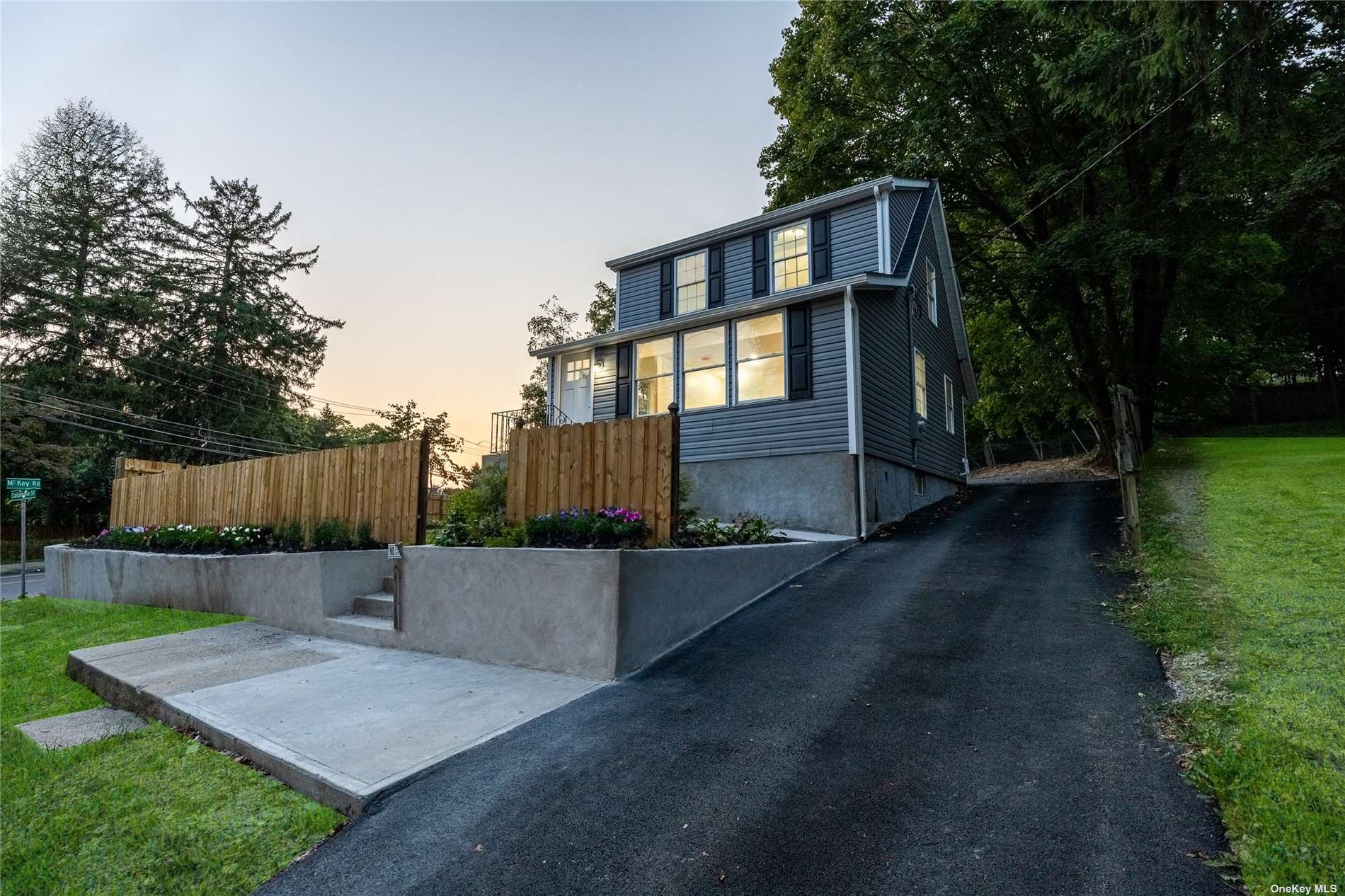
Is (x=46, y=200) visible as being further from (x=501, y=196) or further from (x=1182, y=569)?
(x=1182, y=569)

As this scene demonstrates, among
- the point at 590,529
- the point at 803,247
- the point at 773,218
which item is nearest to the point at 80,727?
the point at 590,529

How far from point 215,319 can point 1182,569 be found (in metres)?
32.8

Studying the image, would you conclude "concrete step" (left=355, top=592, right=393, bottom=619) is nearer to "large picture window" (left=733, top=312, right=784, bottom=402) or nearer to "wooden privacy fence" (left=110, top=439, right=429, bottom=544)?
"wooden privacy fence" (left=110, top=439, right=429, bottom=544)

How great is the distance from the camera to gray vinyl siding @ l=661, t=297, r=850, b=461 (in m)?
10.8

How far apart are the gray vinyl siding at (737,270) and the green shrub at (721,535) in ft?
23.0

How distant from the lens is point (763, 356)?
11.9 m

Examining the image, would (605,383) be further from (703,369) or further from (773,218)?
(773,218)

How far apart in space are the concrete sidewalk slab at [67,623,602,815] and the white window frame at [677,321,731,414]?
777 cm

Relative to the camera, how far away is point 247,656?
5.92 meters

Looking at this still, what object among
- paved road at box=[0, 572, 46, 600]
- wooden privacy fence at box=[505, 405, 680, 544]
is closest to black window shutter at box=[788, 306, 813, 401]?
wooden privacy fence at box=[505, 405, 680, 544]

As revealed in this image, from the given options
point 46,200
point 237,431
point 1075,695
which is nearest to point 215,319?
point 237,431

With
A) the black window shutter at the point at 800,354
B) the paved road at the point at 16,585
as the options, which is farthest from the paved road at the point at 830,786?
the paved road at the point at 16,585

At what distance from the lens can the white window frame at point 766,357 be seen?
1142 centimetres

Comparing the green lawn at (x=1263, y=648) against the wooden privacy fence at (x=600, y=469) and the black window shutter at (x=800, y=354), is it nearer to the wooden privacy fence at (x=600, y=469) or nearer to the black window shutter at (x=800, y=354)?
the wooden privacy fence at (x=600, y=469)
